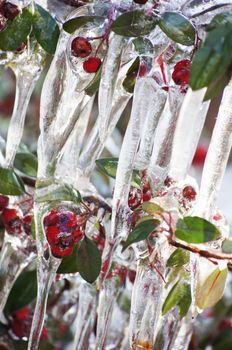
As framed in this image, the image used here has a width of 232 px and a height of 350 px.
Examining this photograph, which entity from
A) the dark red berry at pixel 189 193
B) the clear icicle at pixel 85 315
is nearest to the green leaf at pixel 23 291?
the clear icicle at pixel 85 315

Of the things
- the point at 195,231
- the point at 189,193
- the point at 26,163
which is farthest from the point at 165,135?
the point at 26,163

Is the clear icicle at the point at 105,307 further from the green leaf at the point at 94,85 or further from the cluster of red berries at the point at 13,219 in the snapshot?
the green leaf at the point at 94,85

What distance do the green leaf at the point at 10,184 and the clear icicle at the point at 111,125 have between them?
0.36ft

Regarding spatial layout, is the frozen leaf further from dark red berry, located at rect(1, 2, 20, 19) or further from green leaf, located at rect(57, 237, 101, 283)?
dark red berry, located at rect(1, 2, 20, 19)

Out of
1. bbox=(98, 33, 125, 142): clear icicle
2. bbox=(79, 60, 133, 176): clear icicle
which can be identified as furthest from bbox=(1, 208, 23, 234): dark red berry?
bbox=(98, 33, 125, 142): clear icicle

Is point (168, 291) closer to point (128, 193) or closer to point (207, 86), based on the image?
point (128, 193)

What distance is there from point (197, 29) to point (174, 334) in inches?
18.5

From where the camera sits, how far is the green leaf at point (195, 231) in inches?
43.1

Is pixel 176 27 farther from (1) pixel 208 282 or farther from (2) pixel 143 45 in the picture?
(1) pixel 208 282

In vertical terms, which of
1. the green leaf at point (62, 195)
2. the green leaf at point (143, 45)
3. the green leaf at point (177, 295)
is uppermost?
the green leaf at point (143, 45)

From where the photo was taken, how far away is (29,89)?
133cm

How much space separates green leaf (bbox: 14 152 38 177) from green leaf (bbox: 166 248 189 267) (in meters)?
0.34

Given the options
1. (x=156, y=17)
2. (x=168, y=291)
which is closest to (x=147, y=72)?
(x=156, y=17)

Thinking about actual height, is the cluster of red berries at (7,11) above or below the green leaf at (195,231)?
above
